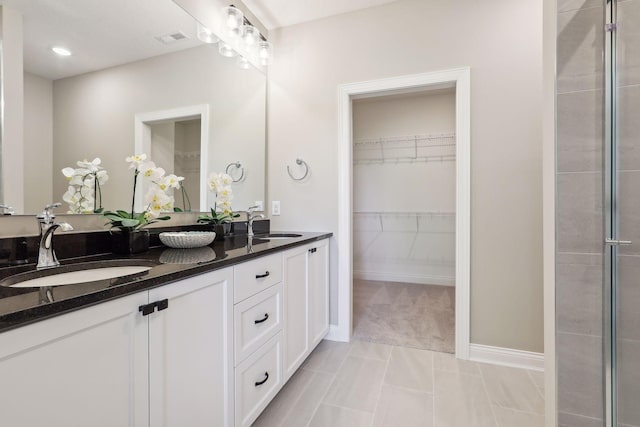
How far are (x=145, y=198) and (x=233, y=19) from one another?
1427 mm

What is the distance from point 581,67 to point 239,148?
1.98 m

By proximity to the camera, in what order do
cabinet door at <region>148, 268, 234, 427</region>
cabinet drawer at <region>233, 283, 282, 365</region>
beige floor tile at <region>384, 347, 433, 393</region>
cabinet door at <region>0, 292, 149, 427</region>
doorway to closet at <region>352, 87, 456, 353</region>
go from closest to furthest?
cabinet door at <region>0, 292, 149, 427</region>
cabinet door at <region>148, 268, 234, 427</region>
cabinet drawer at <region>233, 283, 282, 365</region>
beige floor tile at <region>384, 347, 433, 393</region>
doorway to closet at <region>352, 87, 456, 353</region>

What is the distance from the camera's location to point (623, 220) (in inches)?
42.6

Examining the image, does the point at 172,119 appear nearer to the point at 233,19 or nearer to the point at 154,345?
the point at 233,19

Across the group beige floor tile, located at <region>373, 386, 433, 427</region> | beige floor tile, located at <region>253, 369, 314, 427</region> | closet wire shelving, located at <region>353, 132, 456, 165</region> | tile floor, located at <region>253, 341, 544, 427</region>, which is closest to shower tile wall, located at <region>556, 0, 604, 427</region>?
tile floor, located at <region>253, 341, 544, 427</region>

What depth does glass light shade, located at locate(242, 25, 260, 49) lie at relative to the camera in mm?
2174

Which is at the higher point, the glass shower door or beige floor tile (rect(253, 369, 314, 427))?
the glass shower door

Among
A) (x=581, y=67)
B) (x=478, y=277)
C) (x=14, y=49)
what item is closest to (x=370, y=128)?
(x=478, y=277)

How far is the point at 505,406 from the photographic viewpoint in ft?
5.06

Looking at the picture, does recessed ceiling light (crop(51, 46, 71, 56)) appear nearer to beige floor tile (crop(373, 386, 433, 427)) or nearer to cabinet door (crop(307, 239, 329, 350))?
cabinet door (crop(307, 239, 329, 350))

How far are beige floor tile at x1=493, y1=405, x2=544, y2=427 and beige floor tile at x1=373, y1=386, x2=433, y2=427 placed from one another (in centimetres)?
32

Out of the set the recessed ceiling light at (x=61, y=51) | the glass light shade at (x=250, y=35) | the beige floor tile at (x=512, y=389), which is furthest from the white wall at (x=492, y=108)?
the recessed ceiling light at (x=61, y=51)

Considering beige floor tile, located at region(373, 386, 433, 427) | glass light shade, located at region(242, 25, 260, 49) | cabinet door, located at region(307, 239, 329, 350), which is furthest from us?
glass light shade, located at region(242, 25, 260, 49)

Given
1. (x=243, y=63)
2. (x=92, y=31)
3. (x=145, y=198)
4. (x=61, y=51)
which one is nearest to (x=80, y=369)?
(x=145, y=198)
